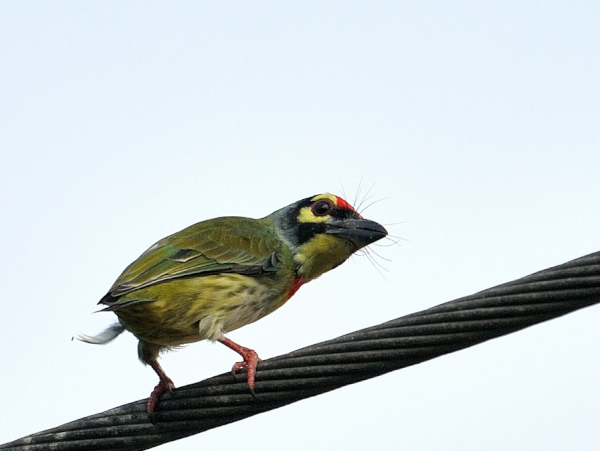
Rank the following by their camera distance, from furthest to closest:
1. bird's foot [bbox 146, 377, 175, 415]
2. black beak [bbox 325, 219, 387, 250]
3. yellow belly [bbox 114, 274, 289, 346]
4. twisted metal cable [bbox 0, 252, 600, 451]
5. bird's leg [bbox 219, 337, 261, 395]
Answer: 1. black beak [bbox 325, 219, 387, 250]
2. yellow belly [bbox 114, 274, 289, 346]
3. bird's foot [bbox 146, 377, 175, 415]
4. bird's leg [bbox 219, 337, 261, 395]
5. twisted metal cable [bbox 0, 252, 600, 451]

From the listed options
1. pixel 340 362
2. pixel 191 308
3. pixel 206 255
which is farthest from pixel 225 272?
pixel 340 362

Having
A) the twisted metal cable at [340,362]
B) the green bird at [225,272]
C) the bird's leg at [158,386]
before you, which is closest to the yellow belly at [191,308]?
the green bird at [225,272]

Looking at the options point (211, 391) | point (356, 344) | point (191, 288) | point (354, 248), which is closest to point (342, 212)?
point (354, 248)

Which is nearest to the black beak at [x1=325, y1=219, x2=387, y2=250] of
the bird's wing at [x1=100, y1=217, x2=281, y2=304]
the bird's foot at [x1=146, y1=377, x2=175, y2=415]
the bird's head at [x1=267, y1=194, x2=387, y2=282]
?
the bird's head at [x1=267, y1=194, x2=387, y2=282]

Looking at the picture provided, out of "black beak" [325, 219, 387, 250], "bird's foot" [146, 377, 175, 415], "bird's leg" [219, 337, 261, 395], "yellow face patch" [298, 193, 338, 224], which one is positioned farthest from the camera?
"yellow face patch" [298, 193, 338, 224]

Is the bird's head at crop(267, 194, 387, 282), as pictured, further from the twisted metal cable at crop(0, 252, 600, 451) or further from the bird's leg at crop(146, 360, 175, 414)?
the twisted metal cable at crop(0, 252, 600, 451)

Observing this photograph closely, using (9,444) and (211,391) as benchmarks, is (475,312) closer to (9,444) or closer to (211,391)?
(211,391)

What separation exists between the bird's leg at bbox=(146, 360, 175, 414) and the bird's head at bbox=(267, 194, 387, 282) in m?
1.33

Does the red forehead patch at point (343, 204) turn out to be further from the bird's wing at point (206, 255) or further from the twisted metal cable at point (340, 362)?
the twisted metal cable at point (340, 362)

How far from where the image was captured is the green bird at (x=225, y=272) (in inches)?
255

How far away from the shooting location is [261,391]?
5004 mm

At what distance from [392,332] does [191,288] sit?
244 cm

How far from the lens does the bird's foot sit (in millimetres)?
5578

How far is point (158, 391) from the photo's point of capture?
239 inches
